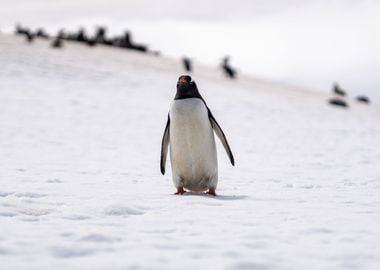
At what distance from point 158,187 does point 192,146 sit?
121 cm

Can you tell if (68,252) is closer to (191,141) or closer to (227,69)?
(191,141)

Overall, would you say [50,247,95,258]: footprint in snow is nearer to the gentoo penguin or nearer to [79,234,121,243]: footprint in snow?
[79,234,121,243]: footprint in snow

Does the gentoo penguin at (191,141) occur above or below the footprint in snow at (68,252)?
above

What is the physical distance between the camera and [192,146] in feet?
18.8

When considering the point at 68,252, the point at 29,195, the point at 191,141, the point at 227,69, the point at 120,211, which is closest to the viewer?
the point at 68,252

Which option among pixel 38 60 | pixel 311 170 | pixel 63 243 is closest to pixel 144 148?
pixel 311 170

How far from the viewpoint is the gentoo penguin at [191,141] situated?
563cm

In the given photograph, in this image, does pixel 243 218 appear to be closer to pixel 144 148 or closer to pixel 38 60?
pixel 144 148

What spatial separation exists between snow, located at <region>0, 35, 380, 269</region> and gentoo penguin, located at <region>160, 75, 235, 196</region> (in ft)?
0.73

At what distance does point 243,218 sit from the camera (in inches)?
171

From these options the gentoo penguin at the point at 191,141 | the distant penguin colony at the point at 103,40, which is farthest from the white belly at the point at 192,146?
the distant penguin colony at the point at 103,40

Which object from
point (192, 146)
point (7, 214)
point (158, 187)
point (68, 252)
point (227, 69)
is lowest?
point (68, 252)

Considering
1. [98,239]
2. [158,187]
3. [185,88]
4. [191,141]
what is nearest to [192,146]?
[191,141]

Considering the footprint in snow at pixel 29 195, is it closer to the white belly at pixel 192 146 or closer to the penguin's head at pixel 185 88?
the white belly at pixel 192 146
